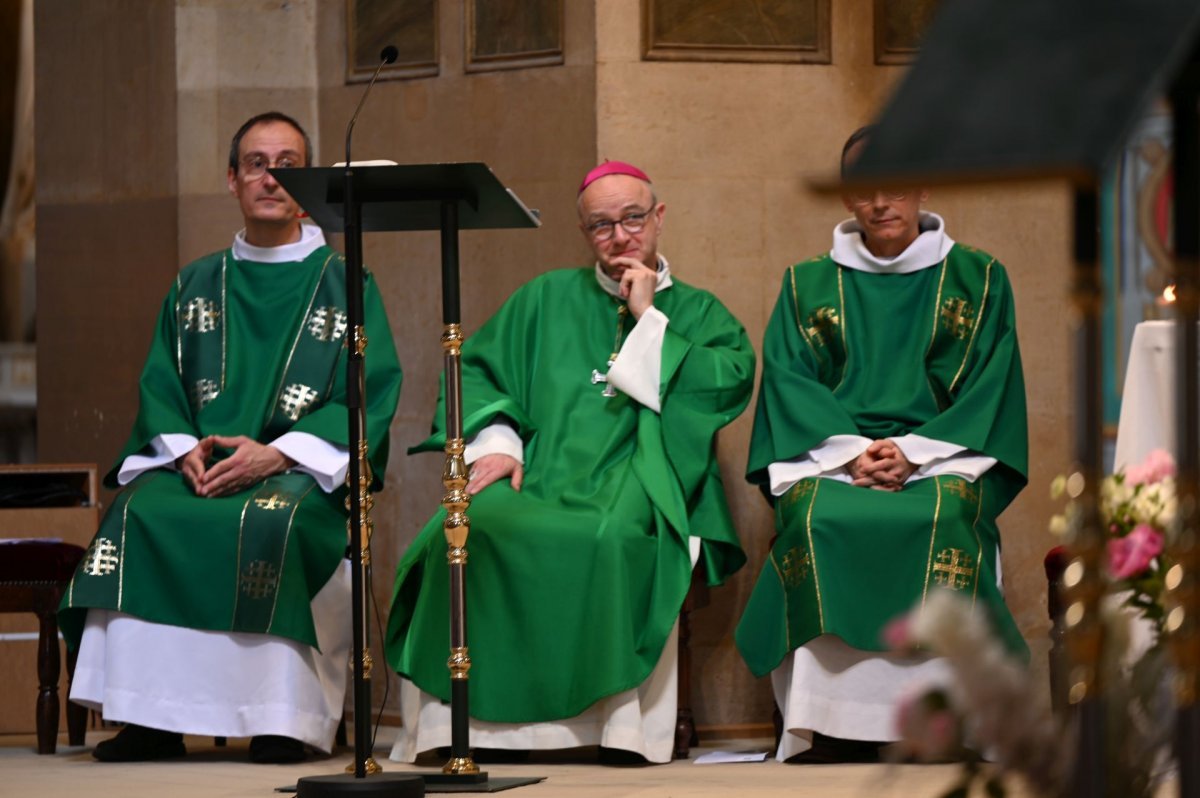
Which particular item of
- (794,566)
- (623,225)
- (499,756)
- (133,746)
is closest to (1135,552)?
(794,566)

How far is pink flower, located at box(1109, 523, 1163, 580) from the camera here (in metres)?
2.66

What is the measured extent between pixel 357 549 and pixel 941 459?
217 cm

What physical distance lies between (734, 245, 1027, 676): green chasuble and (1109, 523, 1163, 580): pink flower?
9.81 feet

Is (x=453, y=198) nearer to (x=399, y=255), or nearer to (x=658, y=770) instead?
(x=658, y=770)

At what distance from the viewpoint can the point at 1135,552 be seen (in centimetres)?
267

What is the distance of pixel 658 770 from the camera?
5.72 meters

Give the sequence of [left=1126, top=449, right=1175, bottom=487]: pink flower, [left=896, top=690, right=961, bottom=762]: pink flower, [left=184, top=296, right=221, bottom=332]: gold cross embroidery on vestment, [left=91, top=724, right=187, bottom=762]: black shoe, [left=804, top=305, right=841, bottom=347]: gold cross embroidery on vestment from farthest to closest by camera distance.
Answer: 1. [left=184, top=296, right=221, bottom=332]: gold cross embroidery on vestment
2. [left=804, top=305, right=841, bottom=347]: gold cross embroidery on vestment
3. [left=91, top=724, right=187, bottom=762]: black shoe
4. [left=1126, top=449, right=1175, bottom=487]: pink flower
5. [left=896, top=690, right=961, bottom=762]: pink flower

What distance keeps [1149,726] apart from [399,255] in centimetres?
574

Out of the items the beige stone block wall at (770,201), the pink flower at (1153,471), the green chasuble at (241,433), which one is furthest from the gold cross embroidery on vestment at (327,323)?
the pink flower at (1153,471)

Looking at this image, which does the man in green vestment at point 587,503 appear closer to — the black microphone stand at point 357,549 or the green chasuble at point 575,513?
the green chasuble at point 575,513

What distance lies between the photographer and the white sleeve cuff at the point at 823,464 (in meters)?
6.20

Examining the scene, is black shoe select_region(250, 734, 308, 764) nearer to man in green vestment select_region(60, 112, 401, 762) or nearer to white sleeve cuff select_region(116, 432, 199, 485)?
man in green vestment select_region(60, 112, 401, 762)

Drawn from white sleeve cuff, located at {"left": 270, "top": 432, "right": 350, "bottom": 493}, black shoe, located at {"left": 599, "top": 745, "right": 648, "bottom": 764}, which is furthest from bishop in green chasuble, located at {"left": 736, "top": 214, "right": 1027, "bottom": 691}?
white sleeve cuff, located at {"left": 270, "top": 432, "right": 350, "bottom": 493}

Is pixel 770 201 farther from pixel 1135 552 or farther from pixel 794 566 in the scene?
pixel 1135 552
